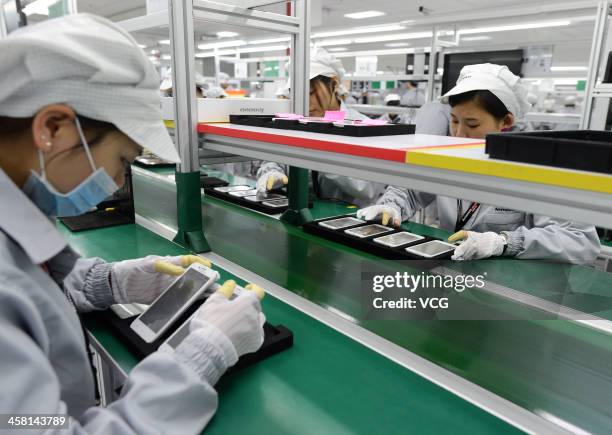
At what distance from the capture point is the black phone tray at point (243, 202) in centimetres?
249

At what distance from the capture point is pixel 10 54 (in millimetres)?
701

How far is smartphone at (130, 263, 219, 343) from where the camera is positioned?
1139 mm

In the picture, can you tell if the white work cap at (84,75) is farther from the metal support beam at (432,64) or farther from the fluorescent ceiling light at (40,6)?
the metal support beam at (432,64)

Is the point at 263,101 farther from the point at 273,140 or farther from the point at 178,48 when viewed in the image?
the point at 273,140

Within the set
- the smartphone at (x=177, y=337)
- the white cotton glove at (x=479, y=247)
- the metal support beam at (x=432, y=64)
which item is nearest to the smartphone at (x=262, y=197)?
the white cotton glove at (x=479, y=247)

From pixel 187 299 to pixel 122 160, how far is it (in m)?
0.43

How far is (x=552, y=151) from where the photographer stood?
2.56ft

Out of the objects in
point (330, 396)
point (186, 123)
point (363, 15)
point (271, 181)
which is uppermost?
point (363, 15)

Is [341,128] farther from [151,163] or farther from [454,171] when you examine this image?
[151,163]

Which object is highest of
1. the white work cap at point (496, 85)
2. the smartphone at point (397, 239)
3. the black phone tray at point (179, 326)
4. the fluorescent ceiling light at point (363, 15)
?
the fluorescent ceiling light at point (363, 15)

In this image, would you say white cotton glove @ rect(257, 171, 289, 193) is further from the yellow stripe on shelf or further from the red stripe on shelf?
the yellow stripe on shelf

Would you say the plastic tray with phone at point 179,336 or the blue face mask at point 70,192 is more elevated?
the blue face mask at point 70,192

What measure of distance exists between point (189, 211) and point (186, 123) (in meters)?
0.37

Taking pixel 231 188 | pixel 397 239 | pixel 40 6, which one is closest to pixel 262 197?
pixel 231 188
